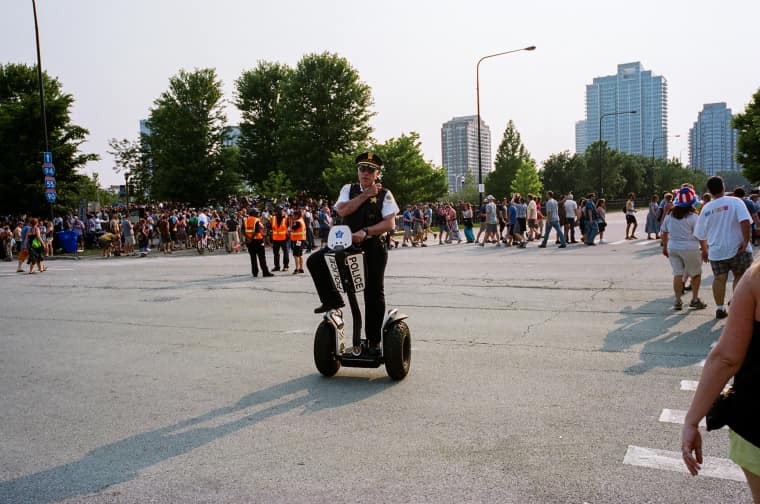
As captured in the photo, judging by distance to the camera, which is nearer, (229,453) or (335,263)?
(229,453)

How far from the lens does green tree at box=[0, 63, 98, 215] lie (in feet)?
117

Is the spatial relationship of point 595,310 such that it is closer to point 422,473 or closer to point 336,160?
point 422,473

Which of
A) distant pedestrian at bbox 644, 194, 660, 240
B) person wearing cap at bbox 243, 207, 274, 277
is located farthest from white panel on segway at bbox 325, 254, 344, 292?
distant pedestrian at bbox 644, 194, 660, 240

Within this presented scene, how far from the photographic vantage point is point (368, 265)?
17.7 ft

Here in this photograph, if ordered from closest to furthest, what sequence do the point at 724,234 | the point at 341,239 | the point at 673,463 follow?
1. the point at 673,463
2. the point at 341,239
3. the point at 724,234

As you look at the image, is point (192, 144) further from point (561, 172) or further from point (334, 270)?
point (334, 270)

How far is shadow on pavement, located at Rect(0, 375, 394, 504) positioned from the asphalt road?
2 cm

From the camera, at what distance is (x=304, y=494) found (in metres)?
3.41

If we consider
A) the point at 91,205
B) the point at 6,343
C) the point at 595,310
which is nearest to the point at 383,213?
the point at 595,310

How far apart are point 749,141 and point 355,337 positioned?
5201 centimetres

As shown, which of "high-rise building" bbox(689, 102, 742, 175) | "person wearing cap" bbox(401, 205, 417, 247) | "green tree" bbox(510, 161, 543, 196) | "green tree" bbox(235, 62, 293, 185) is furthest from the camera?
"high-rise building" bbox(689, 102, 742, 175)

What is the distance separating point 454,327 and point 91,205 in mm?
35404

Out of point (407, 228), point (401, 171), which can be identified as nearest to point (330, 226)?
point (407, 228)

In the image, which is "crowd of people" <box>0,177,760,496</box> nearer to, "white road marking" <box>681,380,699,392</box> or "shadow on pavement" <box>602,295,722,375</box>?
"shadow on pavement" <box>602,295,722,375</box>
